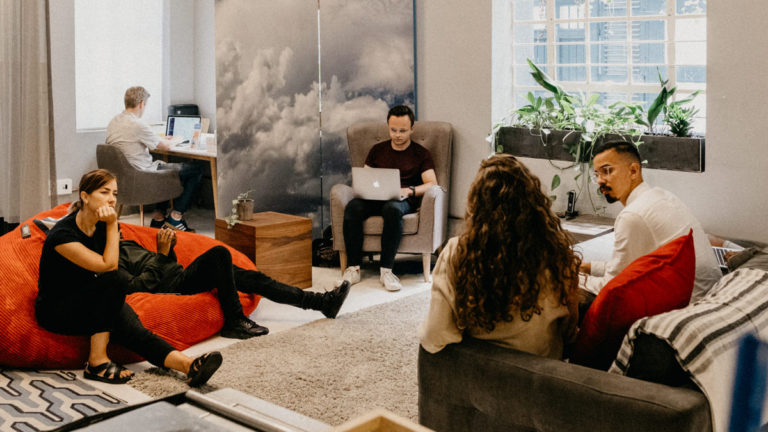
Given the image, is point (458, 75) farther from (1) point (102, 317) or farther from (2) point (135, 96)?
(1) point (102, 317)

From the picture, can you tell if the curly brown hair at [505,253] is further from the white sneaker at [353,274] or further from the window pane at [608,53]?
the window pane at [608,53]

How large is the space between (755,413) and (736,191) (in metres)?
2.48

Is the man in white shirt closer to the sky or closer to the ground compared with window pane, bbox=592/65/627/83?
closer to the ground

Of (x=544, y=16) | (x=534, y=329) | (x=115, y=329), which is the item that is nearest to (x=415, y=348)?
(x=115, y=329)

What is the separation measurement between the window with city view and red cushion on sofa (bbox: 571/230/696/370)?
2785mm

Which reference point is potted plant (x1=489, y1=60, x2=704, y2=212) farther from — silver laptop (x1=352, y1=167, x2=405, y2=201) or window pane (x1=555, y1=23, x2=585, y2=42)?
silver laptop (x1=352, y1=167, x2=405, y2=201)

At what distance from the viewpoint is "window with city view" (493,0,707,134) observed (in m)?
4.69

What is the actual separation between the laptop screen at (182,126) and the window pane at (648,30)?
4186mm

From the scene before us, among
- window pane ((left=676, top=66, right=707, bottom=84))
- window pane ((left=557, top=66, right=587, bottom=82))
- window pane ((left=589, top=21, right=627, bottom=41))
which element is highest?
window pane ((left=589, top=21, right=627, bottom=41))

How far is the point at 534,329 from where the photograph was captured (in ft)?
7.30

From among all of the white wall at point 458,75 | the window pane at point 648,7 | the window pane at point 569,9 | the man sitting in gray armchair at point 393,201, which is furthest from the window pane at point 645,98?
the man sitting in gray armchair at point 393,201

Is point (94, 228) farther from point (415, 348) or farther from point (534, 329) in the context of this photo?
point (534, 329)

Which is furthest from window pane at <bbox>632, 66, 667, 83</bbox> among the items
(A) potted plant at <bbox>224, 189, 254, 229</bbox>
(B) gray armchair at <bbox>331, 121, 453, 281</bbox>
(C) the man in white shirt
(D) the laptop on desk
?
(D) the laptop on desk

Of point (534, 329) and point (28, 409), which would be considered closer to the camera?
point (534, 329)
